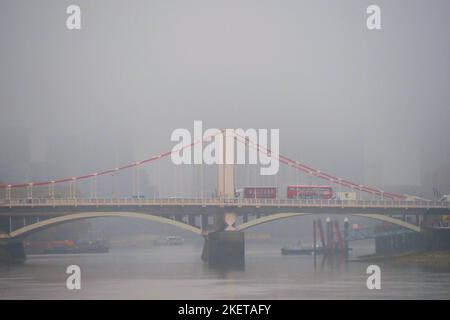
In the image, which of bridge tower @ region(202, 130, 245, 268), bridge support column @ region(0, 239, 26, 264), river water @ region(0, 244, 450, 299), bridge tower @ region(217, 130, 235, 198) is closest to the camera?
river water @ region(0, 244, 450, 299)

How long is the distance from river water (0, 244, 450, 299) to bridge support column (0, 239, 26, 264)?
8.37 meters

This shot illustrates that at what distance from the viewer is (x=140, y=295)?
104000 millimetres

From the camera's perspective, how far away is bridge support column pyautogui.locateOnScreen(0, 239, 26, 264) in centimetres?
16175

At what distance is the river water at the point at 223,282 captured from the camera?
10431 cm

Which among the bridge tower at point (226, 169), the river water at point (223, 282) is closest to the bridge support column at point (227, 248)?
the river water at point (223, 282)

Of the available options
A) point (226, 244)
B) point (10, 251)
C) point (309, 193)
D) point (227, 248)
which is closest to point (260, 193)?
point (309, 193)

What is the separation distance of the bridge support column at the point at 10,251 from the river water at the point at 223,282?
8.37m

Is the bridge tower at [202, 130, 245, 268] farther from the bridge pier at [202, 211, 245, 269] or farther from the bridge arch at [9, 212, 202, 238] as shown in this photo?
the bridge arch at [9, 212, 202, 238]

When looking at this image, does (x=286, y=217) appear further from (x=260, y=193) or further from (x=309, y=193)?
(x=309, y=193)

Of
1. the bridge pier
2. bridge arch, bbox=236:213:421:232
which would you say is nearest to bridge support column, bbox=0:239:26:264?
the bridge pier

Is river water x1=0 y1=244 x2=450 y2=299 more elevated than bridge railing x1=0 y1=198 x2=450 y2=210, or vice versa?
bridge railing x1=0 y1=198 x2=450 y2=210

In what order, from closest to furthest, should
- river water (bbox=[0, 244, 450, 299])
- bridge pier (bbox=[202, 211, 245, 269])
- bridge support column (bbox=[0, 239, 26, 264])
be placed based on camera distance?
river water (bbox=[0, 244, 450, 299]) → bridge pier (bbox=[202, 211, 245, 269]) → bridge support column (bbox=[0, 239, 26, 264])
